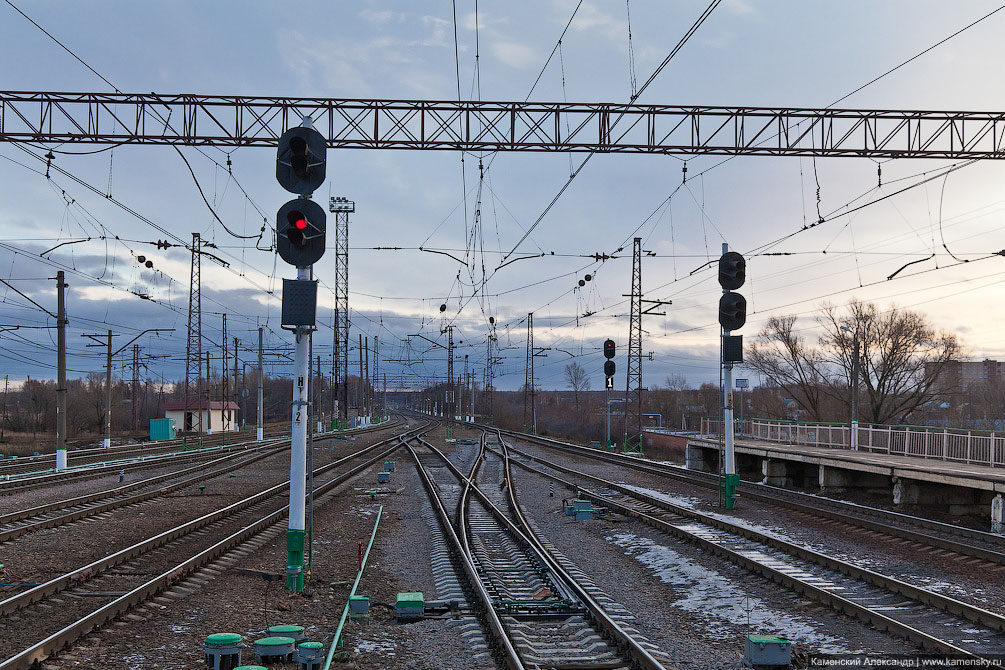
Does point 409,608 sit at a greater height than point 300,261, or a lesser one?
lesser

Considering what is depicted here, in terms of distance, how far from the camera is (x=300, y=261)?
10773 mm

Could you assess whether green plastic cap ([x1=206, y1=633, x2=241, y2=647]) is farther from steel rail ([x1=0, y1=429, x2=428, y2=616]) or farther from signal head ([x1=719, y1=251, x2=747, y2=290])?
signal head ([x1=719, y1=251, x2=747, y2=290])

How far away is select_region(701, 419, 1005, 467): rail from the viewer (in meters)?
20.6

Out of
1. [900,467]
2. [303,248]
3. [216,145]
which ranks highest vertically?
[216,145]

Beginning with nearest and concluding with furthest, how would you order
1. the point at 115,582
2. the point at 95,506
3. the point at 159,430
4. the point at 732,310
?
1. the point at 115,582
2. the point at 732,310
3. the point at 95,506
4. the point at 159,430

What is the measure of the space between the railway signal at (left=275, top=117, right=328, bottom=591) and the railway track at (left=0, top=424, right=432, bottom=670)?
6.88ft

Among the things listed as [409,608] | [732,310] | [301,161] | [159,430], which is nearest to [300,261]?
[301,161]

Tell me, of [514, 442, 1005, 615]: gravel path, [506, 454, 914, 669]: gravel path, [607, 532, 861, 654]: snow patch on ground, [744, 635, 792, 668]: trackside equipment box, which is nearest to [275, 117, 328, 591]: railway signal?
[506, 454, 914, 669]: gravel path

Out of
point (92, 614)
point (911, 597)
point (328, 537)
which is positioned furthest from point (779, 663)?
point (328, 537)

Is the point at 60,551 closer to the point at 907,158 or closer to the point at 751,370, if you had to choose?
the point at 907,158

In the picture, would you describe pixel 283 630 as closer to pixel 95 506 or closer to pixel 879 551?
pixel 879 551

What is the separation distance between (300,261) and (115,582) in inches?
205

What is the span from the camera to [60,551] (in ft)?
44.7

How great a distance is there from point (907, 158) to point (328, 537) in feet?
57.8
